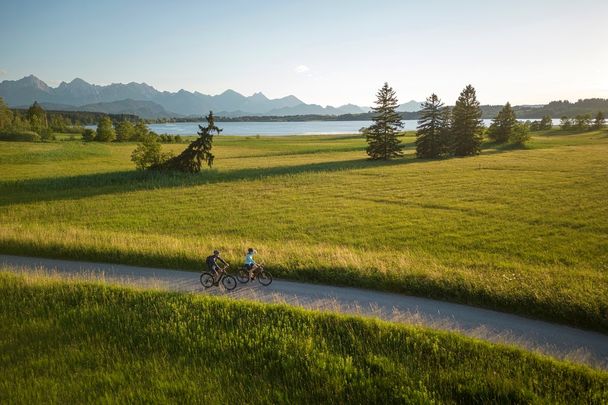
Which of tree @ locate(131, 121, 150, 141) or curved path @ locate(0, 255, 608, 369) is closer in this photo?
curved path @ locate(0, 255, 608, 369)

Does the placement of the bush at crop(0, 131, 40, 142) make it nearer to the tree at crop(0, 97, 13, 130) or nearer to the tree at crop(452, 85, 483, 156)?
the tree at crop(0, 97, 13, 130)

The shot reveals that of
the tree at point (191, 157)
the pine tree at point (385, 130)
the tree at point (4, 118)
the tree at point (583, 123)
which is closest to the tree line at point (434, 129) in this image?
the pine tree at point (385, 130)

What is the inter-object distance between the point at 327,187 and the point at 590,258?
27.9 m

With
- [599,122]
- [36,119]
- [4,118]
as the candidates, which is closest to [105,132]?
[4,118]

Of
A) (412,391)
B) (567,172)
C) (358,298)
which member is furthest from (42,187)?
(567,172)

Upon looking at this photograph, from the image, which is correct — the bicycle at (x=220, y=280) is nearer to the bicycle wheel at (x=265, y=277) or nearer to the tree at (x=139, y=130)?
the bicycle wheel at (x=265, y=277)

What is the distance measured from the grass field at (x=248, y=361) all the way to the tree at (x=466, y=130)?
240ft

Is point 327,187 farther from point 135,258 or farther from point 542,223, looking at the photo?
point 135,258

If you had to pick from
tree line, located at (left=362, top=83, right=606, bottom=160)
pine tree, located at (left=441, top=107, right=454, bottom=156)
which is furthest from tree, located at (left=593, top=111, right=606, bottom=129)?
pine tree, located at (left=441, top=107, right=454, bottom=156)

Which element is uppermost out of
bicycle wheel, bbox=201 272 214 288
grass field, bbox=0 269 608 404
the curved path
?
grass field, bbox=0 269 608 404

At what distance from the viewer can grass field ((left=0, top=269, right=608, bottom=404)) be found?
23.7 ft

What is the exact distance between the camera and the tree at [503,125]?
8869 centimetres

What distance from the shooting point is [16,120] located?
127812 millimetres

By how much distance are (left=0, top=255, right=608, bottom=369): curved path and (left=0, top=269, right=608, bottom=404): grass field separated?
147 cm
